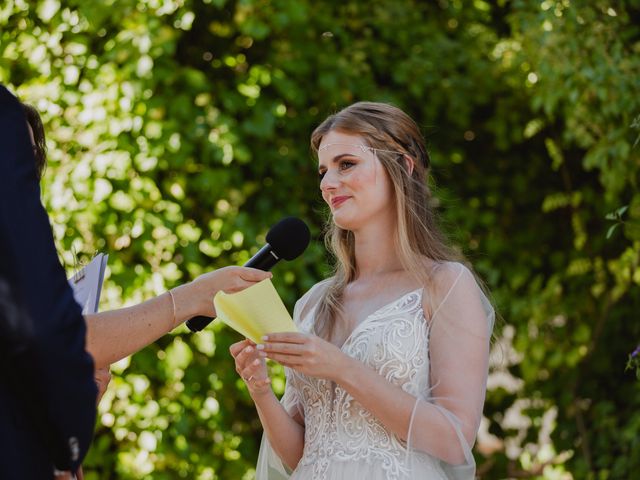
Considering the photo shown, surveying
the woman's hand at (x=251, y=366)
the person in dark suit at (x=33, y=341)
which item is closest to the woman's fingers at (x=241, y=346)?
the woman's hand at (x=251, y=366)

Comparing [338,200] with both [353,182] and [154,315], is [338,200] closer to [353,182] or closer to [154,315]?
[353,182]

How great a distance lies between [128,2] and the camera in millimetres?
4199

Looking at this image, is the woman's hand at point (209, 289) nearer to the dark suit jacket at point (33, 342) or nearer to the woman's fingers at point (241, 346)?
the woman's fingers at point (241, 346)

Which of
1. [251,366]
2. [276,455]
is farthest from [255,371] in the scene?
[276,455]

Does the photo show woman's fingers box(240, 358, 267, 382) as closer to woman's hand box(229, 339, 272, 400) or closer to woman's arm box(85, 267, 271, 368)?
woman's hand box(229, 339, 272, 400)

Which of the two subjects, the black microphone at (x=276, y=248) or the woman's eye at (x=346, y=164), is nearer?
the black microphone at (x=276, y=248)

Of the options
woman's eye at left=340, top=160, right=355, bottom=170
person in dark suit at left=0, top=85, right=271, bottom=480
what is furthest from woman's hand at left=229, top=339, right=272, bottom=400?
person in dark suit at left=0, top=85, right=271, bottom=480

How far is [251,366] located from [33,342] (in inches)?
49.0

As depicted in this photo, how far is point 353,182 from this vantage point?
2859mm

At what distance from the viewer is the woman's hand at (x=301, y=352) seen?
230cm

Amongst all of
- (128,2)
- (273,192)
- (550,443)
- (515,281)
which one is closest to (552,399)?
(550,443)

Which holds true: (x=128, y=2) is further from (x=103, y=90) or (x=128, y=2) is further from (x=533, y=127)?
(x=533, y=127)

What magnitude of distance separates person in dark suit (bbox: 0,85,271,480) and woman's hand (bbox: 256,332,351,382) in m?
0.76

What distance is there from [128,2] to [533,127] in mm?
2231
